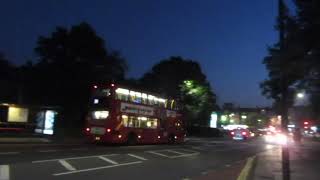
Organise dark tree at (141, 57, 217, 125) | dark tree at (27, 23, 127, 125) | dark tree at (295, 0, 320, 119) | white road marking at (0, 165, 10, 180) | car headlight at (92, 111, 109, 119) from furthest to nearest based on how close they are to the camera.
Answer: dark tree at (141, 57, 217, 125) → dark tree at (27, 23, 127, 125) → car headlight at (92, 111, 109, 119) → dark tree at (295, 0, 320, 119) → white road marking at (0, 165, 10, 180)

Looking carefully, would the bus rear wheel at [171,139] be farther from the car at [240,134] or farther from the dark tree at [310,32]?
the car at [240,134]

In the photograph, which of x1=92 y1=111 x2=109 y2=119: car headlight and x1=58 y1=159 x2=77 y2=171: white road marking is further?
x1=92 y1=111 x2=109 y2=119: car headlight

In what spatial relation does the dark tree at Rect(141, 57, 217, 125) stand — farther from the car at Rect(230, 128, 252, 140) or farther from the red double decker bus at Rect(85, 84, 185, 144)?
the red double decker bus at Rect(85, 84, 185, 144)

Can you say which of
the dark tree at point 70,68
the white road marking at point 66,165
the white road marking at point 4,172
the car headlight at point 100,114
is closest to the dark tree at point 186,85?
the dark tree at point 70,68

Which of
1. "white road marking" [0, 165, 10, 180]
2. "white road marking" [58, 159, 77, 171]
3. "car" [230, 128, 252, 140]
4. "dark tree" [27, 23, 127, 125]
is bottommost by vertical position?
"white road marking" [0, 165, 10, 180]

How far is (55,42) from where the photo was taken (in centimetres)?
5366

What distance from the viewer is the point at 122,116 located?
130 ft

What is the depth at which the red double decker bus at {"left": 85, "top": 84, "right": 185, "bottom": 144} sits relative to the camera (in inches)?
1534

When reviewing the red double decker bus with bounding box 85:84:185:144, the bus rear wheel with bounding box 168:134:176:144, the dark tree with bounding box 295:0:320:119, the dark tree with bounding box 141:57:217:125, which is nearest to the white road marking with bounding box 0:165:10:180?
the red double decker bus with bounding box 85:84:185:144

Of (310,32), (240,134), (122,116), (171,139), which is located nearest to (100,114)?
(122,116)

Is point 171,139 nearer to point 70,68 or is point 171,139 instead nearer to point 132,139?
point 132,139

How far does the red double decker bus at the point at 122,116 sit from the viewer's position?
38969 millimetres

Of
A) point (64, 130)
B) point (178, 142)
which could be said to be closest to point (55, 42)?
point (64, 130)

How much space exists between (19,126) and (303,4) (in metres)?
23.6
